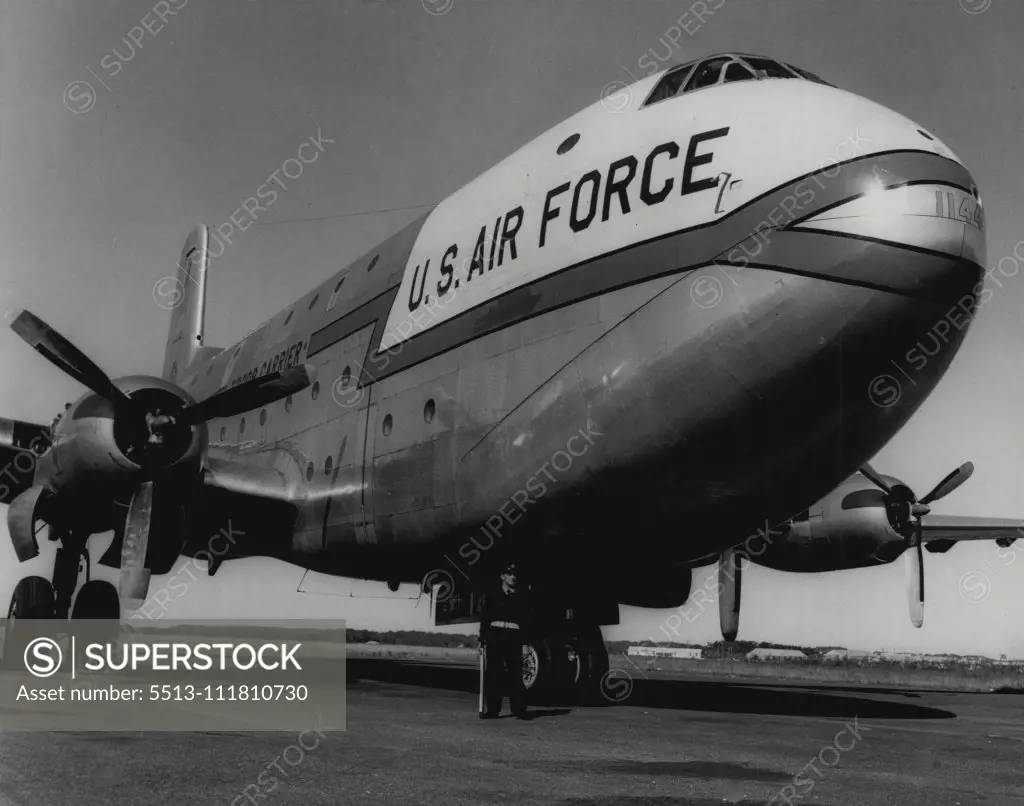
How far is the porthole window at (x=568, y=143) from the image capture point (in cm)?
992

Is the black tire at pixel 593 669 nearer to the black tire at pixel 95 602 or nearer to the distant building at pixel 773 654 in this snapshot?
the black tire at pixel 95 602

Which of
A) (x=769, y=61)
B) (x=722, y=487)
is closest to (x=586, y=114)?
(x=769, y=61)

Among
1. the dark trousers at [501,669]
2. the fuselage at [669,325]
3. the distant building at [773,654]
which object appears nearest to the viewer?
the fuselage at [669,325]

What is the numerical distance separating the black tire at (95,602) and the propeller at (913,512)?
10.9 m

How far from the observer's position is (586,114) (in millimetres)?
10141

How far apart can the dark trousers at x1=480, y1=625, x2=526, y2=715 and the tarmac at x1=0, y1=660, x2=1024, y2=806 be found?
0.28 meters

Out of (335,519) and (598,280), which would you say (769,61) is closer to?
(598,280)

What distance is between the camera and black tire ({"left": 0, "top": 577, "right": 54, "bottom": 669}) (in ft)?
45.1

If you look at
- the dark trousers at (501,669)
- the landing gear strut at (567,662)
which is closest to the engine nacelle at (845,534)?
the landing gear strut at (567,662)

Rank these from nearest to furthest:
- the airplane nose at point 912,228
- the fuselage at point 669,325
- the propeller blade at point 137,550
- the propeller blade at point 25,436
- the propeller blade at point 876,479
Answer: the airplane nose at point 912,228 < the fuselage at point 669,325 < the propeller blade at point 137,550 < the propeller blade at point 25,436 < the propeller blade at point 876,479

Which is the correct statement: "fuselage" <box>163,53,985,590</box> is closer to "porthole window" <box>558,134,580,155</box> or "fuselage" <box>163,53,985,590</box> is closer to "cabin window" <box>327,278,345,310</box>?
"porthole window" <box>558,134,580,155</box>

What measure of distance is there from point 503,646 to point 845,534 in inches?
267

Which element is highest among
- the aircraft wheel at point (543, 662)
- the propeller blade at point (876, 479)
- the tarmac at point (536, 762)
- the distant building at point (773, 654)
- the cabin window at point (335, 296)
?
the cabin window at point (335, 296)

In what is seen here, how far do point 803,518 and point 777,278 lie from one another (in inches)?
327
